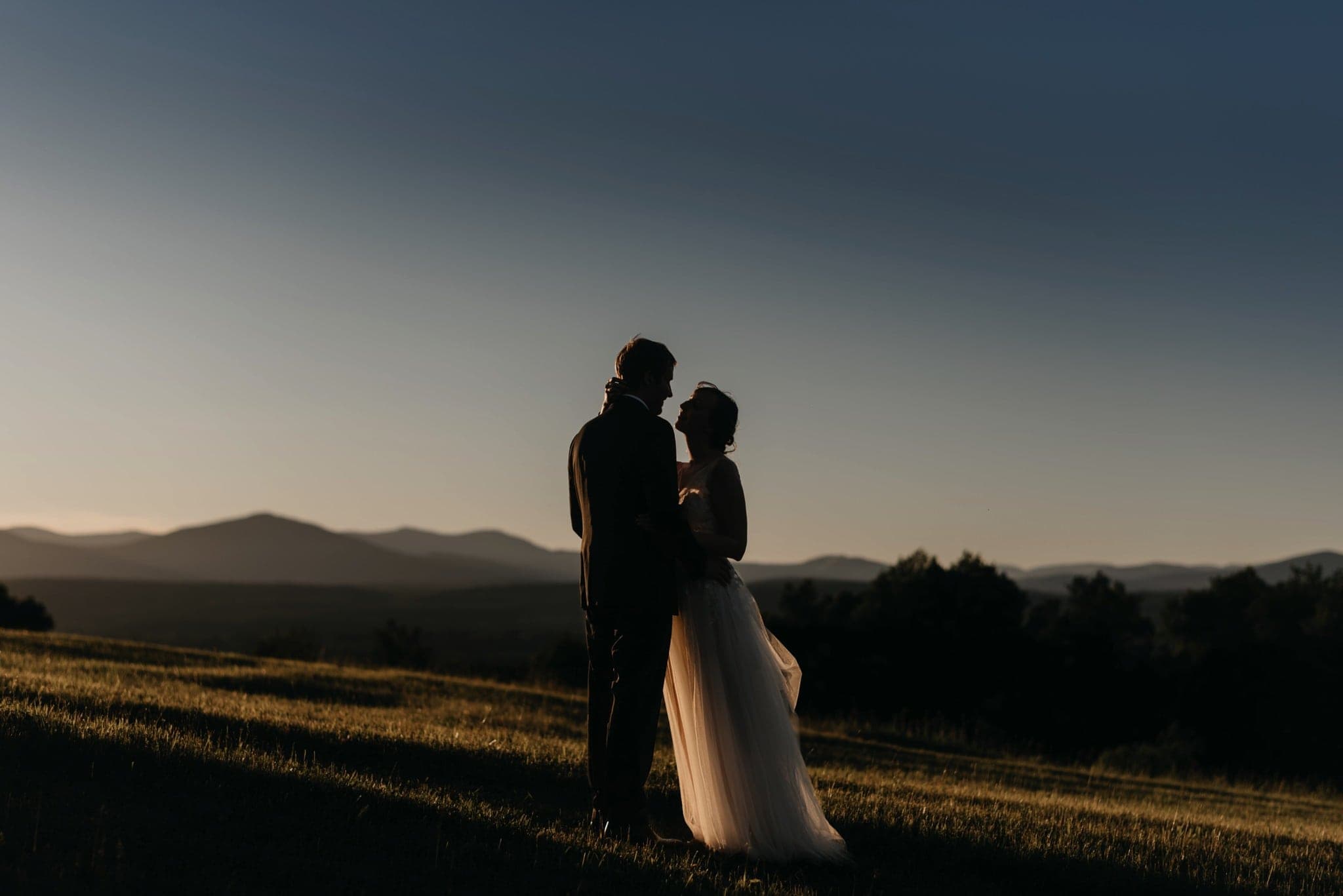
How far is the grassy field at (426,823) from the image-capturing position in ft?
20.3

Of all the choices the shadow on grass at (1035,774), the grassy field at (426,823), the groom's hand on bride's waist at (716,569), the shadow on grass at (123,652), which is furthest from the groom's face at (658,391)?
the shadow on grass at (123,652)

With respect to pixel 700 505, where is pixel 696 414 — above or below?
above

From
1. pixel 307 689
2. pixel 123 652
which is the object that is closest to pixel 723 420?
pixel 307 689

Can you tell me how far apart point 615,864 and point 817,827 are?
1712 mm

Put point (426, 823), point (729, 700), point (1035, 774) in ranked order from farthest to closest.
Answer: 1. point (1035, 774)
2. point (729, 700)
3. point (426, 823)

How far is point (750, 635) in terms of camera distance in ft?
25.4

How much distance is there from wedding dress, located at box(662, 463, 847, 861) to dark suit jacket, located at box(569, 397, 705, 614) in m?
0.50

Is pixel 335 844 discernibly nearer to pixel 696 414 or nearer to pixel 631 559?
pixel 631 559

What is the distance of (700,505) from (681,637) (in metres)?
0.98

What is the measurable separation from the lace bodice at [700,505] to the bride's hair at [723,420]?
7.8 inches

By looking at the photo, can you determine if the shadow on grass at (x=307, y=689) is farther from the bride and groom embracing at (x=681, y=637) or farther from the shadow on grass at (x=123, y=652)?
the bride and groom embracing at (x=681, y=637)

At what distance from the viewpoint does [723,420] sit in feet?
25.5

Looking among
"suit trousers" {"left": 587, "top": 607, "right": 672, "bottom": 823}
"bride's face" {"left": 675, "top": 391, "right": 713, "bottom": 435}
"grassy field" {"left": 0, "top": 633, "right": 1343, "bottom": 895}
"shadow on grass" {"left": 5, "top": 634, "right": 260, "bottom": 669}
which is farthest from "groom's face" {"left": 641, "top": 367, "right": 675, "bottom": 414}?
"shadow on grass" {"left": 5, "top": 634, "right": 260, "bottom": 669}

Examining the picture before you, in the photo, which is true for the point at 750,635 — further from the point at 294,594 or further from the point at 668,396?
the point at 294,594
